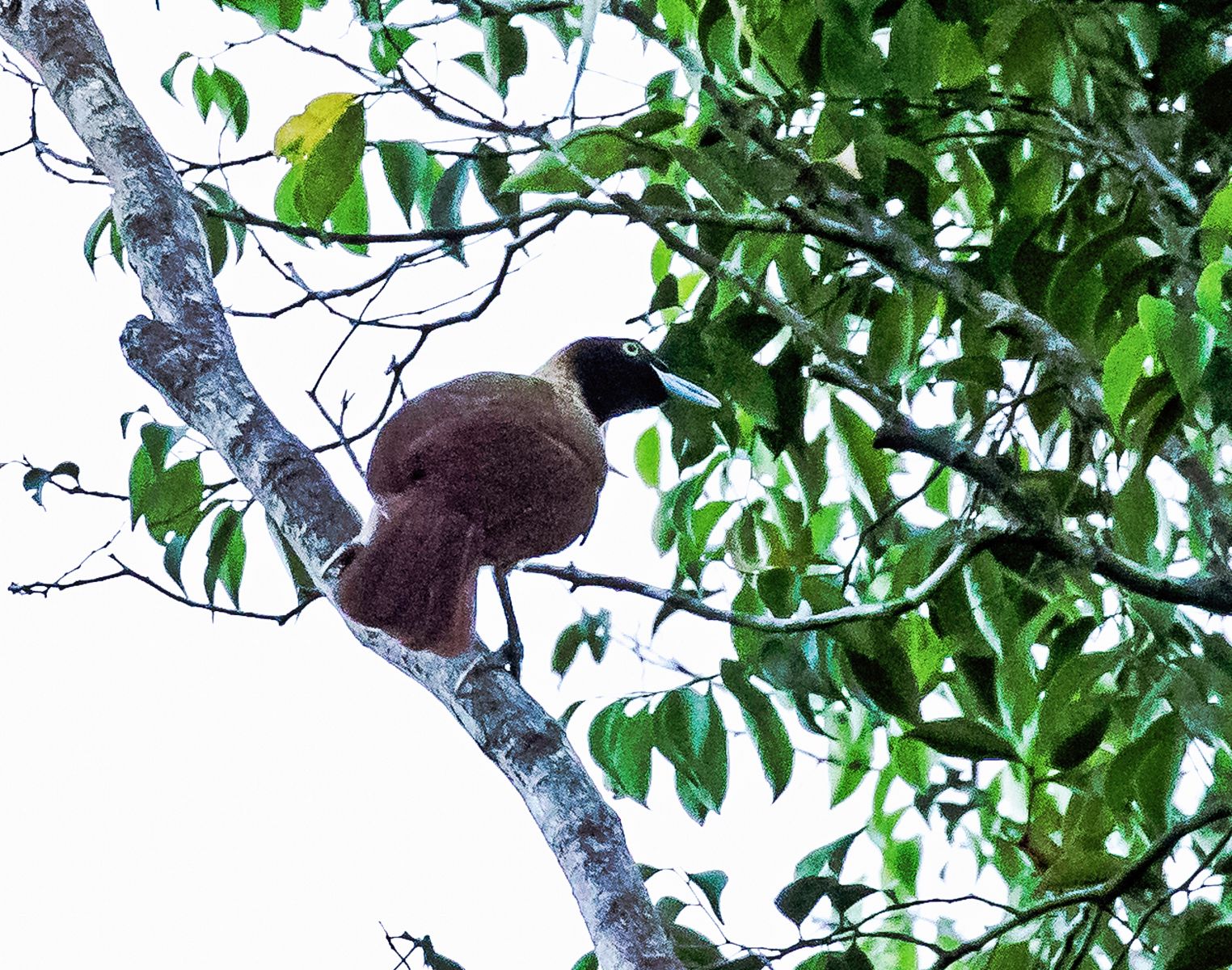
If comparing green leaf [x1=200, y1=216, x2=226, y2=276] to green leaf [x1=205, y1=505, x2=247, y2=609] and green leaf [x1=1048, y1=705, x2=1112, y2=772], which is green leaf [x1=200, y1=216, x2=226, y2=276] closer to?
green leaf [x1=205, y1=505, x2=247, y2=609]

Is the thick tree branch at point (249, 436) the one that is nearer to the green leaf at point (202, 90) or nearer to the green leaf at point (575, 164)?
the green leaf at point (202, 90)

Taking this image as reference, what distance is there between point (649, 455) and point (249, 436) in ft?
1.30

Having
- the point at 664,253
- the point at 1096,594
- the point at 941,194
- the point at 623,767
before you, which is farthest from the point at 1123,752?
the point at 664,253

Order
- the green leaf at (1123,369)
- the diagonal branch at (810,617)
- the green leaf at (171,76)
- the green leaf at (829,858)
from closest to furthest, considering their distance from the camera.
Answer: the green leaf at (1123,369)
the diagonal branch at (810,617)
the green leaf at (829,858)
the green leaf at (171,76)

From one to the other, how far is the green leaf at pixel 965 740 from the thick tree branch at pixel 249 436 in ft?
0.61

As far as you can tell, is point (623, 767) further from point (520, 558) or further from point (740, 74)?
point (740, 74)

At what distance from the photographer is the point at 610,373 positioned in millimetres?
874

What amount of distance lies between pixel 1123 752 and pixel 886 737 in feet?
1.30

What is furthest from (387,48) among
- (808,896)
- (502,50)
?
Answer: (808,896)

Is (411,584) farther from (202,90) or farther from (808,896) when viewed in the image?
(202,90)

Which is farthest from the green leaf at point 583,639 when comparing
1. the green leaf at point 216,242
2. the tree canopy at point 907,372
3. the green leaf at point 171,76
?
the green leaf at point 171,76

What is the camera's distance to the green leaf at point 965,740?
766mm

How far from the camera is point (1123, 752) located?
723 millimetres

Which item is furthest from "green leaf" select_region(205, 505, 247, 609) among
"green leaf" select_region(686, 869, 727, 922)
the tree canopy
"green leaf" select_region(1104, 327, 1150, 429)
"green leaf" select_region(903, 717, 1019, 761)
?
"green leaf" select_region(1104, 327, 1150, 429)
